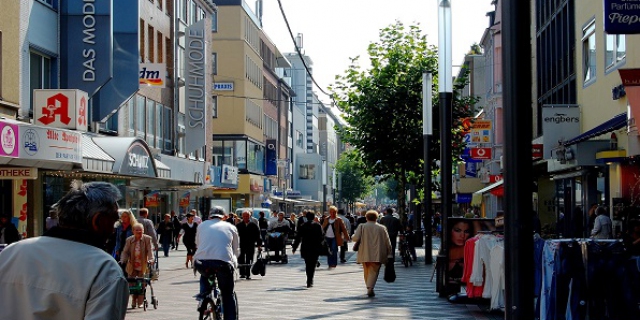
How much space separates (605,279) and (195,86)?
37.7 metres

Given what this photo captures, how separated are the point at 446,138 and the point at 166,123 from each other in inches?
1117

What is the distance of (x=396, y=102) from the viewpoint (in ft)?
125

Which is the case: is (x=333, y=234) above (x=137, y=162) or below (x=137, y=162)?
below

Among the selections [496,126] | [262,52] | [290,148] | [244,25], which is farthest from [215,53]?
[290,148]

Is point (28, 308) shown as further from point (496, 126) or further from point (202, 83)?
point (496, 126)

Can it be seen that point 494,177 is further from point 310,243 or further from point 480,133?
point 310,243

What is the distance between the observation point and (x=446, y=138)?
19.8 metres

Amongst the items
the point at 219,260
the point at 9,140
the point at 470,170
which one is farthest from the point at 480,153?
the point at 219,260

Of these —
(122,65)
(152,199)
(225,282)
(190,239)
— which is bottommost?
(190,239)

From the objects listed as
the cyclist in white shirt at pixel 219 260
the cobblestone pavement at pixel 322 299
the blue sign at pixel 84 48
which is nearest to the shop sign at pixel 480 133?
the cobblestone pavement at pixel 322 299

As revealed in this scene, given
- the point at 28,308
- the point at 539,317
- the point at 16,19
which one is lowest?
the point at 539,317

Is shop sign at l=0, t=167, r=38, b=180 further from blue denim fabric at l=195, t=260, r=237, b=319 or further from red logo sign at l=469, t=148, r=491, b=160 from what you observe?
red logo sign at l=469, t=148, r=491, b=160

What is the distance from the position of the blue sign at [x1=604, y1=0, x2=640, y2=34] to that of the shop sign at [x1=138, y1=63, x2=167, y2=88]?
83.8 ft

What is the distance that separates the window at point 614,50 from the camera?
23641 millimetres
